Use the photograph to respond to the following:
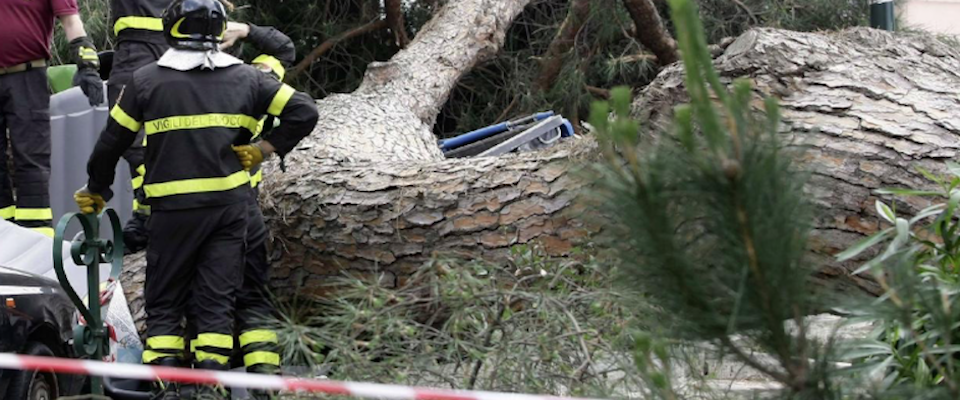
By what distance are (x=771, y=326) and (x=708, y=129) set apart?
30cm

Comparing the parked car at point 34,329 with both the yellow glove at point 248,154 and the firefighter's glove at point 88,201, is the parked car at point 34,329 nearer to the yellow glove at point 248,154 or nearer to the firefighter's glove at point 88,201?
the firefighter's glove at point 88,201

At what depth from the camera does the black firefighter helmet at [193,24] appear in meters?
4.06

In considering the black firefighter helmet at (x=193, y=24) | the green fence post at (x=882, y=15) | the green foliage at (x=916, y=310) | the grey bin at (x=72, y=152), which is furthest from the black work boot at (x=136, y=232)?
the green fence post at (x=882, y=15)

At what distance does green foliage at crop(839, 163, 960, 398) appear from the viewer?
5.02 feet

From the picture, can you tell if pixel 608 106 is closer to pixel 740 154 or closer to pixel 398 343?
pixel 740 154

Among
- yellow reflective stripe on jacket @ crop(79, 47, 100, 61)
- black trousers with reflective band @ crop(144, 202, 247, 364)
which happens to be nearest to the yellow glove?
black trousers with reflective band @ crop(144, 202, 247, 364)

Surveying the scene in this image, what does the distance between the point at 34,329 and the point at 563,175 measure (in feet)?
6.06

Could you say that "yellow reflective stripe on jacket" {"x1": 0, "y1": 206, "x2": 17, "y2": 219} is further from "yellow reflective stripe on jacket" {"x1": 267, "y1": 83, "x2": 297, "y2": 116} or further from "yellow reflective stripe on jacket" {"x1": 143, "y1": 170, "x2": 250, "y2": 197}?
"yellow reflective stripe on jacket" {"x1": 267, "y1": 83, "x2": 297, "y2": 116}

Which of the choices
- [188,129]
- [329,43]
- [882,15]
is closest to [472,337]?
[188,129]

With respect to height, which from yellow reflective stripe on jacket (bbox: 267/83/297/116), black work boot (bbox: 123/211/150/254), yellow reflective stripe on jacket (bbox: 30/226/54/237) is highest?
yellow reflective stripe on jacket (bbox: 267/83/297/116)

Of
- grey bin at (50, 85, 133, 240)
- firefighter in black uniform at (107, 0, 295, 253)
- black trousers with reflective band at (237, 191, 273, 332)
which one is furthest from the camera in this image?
grey bin at (50, 85, 133, 240)

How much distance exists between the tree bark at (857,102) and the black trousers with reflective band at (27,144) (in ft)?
10.1

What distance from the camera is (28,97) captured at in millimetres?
5711

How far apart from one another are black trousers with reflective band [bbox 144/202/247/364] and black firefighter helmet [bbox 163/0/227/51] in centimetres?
58
